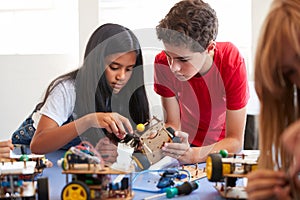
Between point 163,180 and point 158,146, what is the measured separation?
0.53 ft

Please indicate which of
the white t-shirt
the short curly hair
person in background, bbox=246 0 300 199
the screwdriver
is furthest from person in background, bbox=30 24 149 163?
person in background, bbox=246 0 300 199

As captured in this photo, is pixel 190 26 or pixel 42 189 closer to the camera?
pixel 42 189

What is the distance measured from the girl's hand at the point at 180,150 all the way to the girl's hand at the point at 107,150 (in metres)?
0.14

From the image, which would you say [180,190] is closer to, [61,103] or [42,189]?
[42,189]

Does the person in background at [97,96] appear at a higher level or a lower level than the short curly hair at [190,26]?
lower

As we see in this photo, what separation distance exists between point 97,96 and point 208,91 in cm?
40

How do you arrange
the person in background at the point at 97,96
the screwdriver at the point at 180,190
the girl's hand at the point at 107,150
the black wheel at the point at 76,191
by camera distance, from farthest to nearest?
1. the person in background at the point at 97,96
2. the girl's hand at the point at 107,150
3. the screwdriver at the point at 180,190
4. the black wheel at the point at 76,191

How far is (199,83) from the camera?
157 cm

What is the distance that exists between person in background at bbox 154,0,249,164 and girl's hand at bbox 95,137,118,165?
0.14 metres

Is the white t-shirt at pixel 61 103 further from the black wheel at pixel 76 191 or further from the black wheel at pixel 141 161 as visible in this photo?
the black wheel at pixel 76 191

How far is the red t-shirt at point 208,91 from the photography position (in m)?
Answer: 1.48

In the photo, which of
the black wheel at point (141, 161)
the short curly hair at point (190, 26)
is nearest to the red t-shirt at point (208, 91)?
the short curly hair at point (190, 26)

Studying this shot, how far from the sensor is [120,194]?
887 millimetres

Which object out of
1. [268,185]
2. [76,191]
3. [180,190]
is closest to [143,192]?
[180,190]
